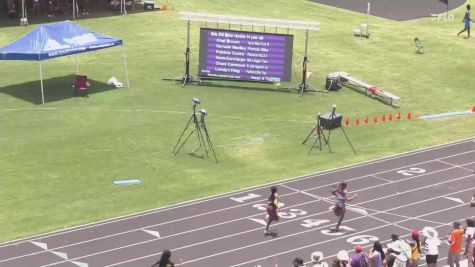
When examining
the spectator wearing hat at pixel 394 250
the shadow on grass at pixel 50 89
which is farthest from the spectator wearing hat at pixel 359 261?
the shadow on grass at pixel 50 89

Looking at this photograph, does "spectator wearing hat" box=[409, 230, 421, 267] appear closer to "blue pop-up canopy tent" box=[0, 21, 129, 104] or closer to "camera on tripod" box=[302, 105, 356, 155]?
"camera on tripod" box=[302, 105, 356, 155]

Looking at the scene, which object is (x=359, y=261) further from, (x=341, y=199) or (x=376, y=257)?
(x=341, y=199)

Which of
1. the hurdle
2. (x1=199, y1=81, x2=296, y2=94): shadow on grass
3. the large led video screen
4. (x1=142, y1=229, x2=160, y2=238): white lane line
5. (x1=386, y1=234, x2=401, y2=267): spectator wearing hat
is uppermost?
the large led video screen

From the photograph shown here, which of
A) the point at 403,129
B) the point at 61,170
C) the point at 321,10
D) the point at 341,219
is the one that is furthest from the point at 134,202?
the point at 321,10

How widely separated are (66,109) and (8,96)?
10.7ft

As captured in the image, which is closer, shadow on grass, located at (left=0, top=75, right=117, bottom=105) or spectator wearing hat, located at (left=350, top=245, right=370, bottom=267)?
spectator wearing hat, located at (left=350, top=245, right=370, bottom=267)

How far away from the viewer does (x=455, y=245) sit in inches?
839

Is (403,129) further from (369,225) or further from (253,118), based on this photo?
(369,225)

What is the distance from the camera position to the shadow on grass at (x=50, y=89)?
3656 cm

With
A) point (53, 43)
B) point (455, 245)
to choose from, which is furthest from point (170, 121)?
point (455, 245)

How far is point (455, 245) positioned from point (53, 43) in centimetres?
2039

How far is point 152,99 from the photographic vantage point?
36625 millimetres

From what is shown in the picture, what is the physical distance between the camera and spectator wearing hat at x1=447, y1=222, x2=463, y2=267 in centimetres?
2123

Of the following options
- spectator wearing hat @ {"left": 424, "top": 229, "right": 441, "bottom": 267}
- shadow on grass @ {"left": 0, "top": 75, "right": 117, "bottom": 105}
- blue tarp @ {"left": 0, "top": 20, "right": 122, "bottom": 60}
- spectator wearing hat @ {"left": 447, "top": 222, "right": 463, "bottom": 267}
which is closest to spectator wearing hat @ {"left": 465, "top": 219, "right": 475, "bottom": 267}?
spectator wearing hat @ {"left": 447, "top": 222, "right": 463, "bottom": 267}
